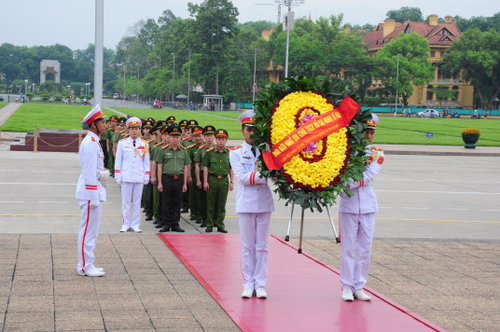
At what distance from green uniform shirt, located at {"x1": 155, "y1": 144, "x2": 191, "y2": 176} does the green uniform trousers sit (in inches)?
22.0

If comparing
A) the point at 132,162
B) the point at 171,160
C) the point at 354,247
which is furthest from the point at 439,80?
the point at 354,247

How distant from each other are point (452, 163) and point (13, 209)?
2016 cm

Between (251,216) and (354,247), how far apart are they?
117cm

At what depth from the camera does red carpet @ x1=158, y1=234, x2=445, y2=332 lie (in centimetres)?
634

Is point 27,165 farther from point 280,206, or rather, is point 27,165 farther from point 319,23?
point 319,23

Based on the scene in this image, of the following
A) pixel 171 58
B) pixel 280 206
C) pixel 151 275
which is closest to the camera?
pixel 151 275

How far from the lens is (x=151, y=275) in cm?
→ 804

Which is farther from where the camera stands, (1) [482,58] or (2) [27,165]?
(1) [482,58]

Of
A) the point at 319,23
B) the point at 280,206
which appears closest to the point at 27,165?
the point at 280,206

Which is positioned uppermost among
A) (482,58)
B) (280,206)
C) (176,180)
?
(482,58)

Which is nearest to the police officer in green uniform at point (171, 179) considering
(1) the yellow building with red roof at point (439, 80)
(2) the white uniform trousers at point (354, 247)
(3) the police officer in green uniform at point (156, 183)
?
(3) the police officer in green uniform at point (156, 183)

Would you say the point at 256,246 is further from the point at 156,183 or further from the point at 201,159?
the point at 201,159

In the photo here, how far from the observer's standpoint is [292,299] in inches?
284

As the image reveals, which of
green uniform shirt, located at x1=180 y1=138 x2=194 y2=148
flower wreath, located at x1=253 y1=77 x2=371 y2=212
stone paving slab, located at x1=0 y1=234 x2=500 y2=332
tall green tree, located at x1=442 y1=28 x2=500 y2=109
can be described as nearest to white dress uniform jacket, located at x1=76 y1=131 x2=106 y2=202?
stone paving slab, located at x1=0 y1=234 x2=500 y2=332
